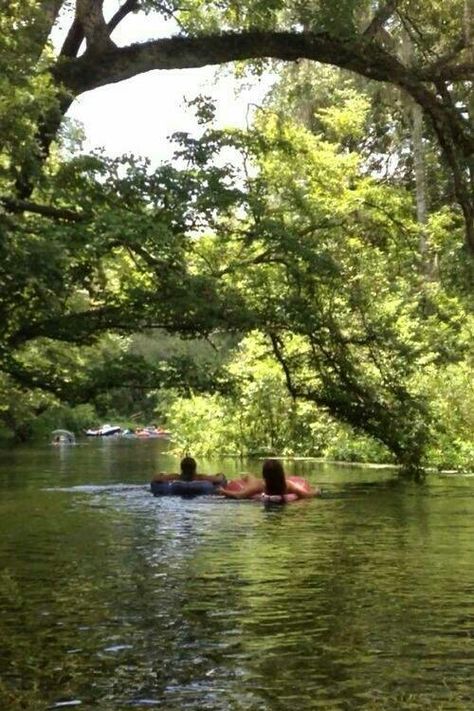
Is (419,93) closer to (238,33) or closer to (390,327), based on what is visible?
(238,33)

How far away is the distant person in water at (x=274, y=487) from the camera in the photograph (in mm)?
20094

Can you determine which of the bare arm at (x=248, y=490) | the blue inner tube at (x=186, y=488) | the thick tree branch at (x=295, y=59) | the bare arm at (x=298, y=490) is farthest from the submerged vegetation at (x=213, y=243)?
the blue inner tube at (x=186, y=488)

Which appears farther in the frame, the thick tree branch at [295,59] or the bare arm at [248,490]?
the bare arm at [248,490]

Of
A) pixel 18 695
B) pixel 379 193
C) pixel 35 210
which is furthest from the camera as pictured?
pixel 379 193

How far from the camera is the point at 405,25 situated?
16.6 meters

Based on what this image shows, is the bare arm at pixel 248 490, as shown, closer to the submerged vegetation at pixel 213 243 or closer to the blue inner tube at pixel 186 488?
the blue inner tube at pixel 186 488

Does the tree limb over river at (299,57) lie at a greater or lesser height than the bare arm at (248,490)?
greater

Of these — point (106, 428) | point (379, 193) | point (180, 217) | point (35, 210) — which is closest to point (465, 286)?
point (180, 217)

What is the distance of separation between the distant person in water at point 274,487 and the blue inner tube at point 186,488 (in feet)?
2.87

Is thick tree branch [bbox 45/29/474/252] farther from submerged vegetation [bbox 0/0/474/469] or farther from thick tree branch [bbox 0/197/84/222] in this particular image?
thick tree branch [bbox 0/197/84/222]

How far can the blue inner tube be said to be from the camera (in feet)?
71.1

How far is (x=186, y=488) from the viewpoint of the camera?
71.1 feet

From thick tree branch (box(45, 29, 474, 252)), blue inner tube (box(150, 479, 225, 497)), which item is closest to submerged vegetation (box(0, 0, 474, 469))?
thick tree branch (box(45, 29, 474, 252))

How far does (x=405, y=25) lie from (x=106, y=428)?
65040mm
